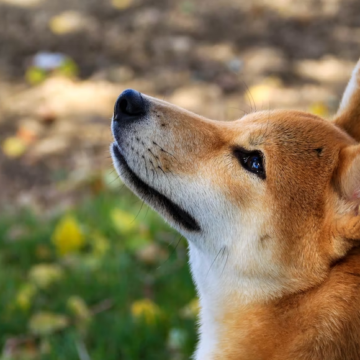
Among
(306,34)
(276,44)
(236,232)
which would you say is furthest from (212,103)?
(236,232)

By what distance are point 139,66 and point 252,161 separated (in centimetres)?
428

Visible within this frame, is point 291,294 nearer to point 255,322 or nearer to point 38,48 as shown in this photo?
point 255,322

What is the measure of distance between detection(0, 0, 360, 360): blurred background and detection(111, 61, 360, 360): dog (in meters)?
0.78

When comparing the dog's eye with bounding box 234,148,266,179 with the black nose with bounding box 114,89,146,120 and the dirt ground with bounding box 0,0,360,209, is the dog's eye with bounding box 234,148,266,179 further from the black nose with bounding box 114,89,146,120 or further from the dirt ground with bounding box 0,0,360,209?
the dirt ground with bounding box 0,0,360,209

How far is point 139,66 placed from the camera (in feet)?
21.4

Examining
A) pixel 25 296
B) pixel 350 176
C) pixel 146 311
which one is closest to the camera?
pixel 350 176

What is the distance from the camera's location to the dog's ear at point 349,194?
2.18 metres

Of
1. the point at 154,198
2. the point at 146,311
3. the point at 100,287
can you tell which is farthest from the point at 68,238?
the point at 154,198

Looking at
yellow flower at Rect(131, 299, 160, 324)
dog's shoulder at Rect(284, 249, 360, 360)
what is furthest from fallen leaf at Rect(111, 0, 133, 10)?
dog's shoulder at Rect(284, 249, 360, 360)

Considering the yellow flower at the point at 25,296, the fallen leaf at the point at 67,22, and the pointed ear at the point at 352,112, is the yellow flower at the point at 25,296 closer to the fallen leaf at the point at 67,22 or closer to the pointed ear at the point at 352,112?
the pointed ear at the point at 352,112

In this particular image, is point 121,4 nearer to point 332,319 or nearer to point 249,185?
point 249,185

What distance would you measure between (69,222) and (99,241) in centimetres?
26

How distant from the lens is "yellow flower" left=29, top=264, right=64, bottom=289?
12.8 feet

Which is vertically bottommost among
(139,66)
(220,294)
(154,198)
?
(139,66)
